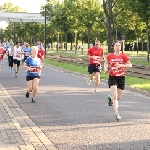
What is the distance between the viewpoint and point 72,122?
32.1ft

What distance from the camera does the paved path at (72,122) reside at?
754 cm

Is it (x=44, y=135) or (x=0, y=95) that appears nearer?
(x=44, y=135)

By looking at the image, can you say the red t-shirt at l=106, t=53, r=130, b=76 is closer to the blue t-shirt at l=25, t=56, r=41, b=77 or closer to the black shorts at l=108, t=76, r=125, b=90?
the black shorts at l=108, t=76, r=125, b=90

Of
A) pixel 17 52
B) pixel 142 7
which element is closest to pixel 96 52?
pixel 17 52

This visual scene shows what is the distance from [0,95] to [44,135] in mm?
6952

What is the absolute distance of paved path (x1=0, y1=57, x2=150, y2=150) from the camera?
7.54 m

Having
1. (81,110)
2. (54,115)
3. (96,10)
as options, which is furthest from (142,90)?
(96,10)

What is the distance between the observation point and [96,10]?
2340 inches

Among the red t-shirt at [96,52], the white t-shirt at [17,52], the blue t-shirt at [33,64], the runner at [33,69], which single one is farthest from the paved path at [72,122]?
the white t-shirt at [17,52]

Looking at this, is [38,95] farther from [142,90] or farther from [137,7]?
[137,7]

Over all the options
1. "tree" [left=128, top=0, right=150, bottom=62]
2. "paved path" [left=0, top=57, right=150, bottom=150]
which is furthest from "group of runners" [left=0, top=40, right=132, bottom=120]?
"tree" [left=128, top=0, right=150, bottom=62]

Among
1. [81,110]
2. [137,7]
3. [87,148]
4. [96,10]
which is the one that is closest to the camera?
[87,148]

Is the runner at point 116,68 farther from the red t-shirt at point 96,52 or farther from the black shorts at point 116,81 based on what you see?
the red t-shirt at point 96,52

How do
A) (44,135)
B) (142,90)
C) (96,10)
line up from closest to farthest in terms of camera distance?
(44,135)
(142,90)
(96,10)
